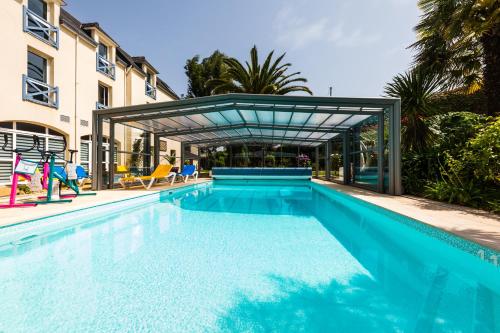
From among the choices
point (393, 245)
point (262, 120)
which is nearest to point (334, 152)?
point (262, 120)

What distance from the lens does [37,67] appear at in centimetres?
1055

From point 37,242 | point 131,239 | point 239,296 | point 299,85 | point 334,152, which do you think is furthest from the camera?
point 299,85

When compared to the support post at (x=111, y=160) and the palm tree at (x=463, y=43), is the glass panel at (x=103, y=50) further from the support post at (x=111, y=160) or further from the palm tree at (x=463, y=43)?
the palm tree at (x=463, y=43)

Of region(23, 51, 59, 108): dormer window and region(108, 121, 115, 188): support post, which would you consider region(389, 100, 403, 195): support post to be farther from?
region(23, 51, 59, 108): dormer window

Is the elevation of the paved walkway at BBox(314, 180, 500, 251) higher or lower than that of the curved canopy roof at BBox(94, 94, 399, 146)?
lower

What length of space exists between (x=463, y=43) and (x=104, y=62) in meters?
16.1

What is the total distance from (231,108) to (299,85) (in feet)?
38.0

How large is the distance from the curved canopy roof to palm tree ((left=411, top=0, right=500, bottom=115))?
2536mm

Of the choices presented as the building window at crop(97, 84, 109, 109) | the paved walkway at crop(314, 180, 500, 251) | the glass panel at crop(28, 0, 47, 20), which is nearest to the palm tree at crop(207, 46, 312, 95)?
the building window at crop(97, 84, 109, 109)

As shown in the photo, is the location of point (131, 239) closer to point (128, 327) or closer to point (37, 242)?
point (37, 242)

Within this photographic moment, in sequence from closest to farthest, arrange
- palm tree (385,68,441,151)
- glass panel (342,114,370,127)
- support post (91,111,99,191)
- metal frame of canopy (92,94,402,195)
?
metal frame of canopy (92,94,402,195)
palm tree (385,68,441,151)
support post (91,111,99,191)
glass panel (342,114,370,127)

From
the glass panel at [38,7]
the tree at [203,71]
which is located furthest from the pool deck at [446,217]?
the tree at [203,71]

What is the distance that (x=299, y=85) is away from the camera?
64.6 ft

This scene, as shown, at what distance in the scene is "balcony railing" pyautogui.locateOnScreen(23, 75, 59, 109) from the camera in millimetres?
9602
